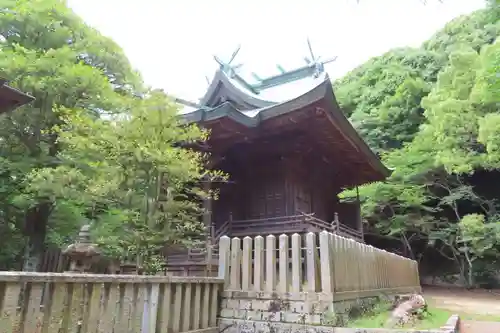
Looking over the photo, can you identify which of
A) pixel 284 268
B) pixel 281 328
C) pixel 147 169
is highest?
pixel 147 169

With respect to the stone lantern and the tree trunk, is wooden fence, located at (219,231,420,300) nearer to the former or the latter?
the stone lantern

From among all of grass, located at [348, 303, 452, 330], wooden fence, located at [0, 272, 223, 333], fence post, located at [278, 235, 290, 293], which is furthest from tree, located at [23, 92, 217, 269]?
grass, located at [348, 303, 452, 330]

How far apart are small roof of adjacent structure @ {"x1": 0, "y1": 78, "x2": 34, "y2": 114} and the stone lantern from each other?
11.5ft

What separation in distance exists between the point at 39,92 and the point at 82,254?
215 inches

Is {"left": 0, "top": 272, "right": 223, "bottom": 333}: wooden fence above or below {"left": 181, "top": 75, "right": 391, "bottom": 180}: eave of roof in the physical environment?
below

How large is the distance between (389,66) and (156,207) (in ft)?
91.4

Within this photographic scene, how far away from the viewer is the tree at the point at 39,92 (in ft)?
34.1

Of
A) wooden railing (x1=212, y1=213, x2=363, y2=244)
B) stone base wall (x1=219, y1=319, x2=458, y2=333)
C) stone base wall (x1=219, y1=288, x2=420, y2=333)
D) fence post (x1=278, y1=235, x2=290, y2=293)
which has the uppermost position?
wooden railing (x1=212, y1=213, x2=363, y2=244)

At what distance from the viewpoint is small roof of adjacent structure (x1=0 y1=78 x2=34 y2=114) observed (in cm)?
644

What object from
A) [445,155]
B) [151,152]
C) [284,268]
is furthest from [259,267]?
[445,155]

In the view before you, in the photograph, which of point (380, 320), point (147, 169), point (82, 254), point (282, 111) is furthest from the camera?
point (82, 254)

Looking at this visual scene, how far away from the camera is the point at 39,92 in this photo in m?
11.0

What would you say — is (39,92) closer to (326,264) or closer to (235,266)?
(235,266)

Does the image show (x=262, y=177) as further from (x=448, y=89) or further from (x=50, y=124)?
(x=448, y=89)
